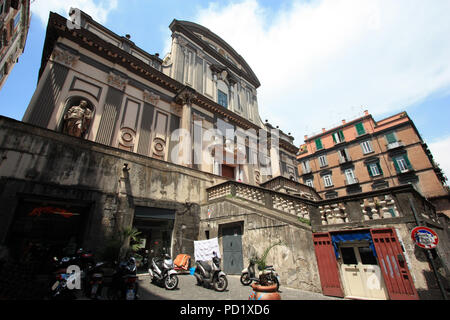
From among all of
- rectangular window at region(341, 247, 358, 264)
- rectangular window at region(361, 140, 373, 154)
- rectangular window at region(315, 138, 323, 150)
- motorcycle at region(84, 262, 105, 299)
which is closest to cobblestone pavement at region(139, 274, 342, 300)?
motorcycle at region(84, 262, 105, 299)

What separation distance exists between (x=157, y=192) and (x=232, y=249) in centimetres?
431

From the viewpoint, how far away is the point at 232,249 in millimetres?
8875

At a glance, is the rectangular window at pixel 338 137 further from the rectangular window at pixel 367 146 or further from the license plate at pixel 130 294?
the license plate at pixel 130 294

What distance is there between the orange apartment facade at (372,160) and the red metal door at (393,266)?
70.8 ft

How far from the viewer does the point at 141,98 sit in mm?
14172

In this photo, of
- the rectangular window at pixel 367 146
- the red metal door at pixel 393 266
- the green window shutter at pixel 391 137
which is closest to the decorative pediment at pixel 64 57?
the red metal door at pixel 393 266

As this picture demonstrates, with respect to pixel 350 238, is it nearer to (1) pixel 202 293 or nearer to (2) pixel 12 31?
(1) pixel 202 293

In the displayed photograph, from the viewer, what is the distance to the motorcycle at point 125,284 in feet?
15.7

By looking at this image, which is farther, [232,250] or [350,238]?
[232,250]

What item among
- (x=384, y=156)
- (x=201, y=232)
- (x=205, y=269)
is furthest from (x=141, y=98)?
(x=384, y=156)

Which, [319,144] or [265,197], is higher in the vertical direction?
[319,144]

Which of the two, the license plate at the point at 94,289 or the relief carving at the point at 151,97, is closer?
the license plate at the point at 94,289

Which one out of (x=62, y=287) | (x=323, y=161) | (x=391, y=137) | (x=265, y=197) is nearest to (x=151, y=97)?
(x=265, y=197)

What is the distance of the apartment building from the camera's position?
14727 mm
